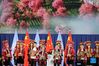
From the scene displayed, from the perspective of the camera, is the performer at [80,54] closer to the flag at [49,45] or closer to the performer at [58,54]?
the performer at [58,54]

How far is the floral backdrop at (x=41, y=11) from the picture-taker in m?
7.44

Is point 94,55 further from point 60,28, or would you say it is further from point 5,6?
point 5,6

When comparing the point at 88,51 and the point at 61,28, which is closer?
the point at 88,51

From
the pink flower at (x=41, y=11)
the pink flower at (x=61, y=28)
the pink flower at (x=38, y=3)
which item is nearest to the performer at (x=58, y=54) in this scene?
the pink flower at (x=61, y=28)

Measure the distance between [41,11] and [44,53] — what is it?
868 mm

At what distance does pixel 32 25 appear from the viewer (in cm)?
755

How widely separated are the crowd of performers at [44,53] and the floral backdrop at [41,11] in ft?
1.33

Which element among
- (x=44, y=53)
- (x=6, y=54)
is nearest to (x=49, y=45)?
(x=44, y=53)

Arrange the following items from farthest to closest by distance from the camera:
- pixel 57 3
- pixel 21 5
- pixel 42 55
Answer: pixel 21 5, pixel 57 3, pixel 42 55

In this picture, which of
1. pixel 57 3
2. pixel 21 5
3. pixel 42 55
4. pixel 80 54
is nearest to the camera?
pixel 80 54

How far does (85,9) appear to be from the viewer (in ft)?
24.3

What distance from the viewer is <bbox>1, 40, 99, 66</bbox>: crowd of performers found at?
7.20 meters

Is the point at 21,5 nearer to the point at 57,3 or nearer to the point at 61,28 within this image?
the point at 57,3

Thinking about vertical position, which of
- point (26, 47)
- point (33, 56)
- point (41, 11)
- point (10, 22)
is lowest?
point (33, 56)
